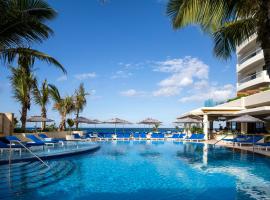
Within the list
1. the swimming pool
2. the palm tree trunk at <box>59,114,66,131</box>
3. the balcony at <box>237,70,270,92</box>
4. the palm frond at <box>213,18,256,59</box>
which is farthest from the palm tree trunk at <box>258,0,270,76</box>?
the palm tree trunk at <box>59,114,66,131</box>

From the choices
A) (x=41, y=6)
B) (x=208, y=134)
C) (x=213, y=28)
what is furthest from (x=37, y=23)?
(x=208, y=134)

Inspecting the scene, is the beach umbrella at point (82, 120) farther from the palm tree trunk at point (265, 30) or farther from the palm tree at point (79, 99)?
the palm tree trunk at point (265, 30)

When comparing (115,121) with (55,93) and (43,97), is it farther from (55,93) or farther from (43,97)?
(43,97)

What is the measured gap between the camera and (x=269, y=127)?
1054 inches

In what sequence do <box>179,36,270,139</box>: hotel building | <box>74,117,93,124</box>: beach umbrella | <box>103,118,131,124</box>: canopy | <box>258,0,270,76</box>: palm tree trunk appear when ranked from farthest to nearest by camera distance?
<box>103,118,131,124</box>: canopy → <box>74,117,93,124</box>: beach umbrella → <box>179,36,270,139</box>: hotel building → <box>258,0,270,76</box>: palm tree trunk

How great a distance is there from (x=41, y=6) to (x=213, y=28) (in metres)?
3.79

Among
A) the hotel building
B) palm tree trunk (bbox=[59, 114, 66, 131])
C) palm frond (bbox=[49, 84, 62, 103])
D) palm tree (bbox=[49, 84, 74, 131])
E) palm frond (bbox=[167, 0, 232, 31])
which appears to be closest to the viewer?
palm frond (bbox=[167, 0, 232, 31])

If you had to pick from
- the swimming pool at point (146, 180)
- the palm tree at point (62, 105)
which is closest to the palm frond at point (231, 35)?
the swimming pool at point (146, 180)

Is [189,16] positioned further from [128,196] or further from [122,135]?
[122,135]

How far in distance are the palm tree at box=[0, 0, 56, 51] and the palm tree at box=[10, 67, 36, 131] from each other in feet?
51.0

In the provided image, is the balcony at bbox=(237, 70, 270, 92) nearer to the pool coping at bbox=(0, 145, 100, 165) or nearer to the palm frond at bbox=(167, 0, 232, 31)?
the pool coping at bbox=(0, 145, 100, 165)

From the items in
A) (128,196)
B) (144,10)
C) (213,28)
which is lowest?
(128,196)

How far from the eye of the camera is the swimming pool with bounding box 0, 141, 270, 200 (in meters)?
7.38

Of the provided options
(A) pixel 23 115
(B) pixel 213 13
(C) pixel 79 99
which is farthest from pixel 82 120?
(B) pixel 213 13
